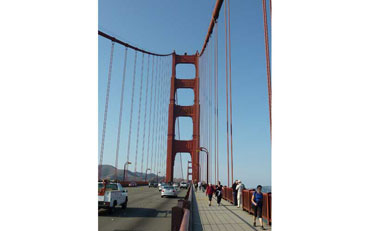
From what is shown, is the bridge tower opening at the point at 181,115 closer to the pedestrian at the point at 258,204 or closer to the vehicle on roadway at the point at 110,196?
the vehicle on roadway at the point at 110,196

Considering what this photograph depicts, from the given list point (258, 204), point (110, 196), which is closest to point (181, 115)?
point (110, 196)

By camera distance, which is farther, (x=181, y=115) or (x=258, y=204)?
(x=181, y=115)

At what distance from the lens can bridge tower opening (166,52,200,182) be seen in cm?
5575

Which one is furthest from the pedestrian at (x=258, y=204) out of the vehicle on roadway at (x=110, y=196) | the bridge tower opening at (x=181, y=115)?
the bridge tower opening at (x=181, y=115)

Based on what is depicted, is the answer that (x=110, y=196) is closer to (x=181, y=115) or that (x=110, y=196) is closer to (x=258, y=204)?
(x=258, y=204)

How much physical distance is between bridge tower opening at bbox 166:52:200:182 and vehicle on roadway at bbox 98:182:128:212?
39.3 m

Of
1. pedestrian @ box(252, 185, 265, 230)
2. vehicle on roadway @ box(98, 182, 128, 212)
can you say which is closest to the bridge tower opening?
vehicle on roadway @ box(98, 182, 128, 212)

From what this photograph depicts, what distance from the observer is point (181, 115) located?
5966 centimetres

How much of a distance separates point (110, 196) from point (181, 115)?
47006 millimetres

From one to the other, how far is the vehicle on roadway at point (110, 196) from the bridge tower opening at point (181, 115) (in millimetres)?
39303

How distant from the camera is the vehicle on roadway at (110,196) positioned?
41.8 feet
